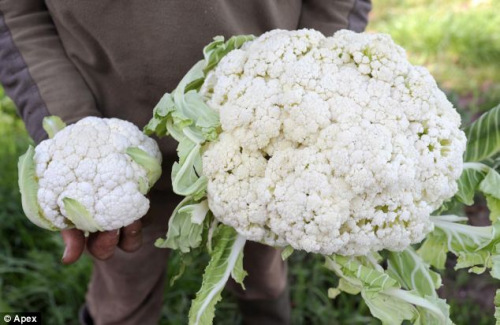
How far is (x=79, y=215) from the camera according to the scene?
1.09 metres

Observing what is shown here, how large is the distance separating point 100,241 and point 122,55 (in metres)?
0.48

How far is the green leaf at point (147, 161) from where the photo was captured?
112cm

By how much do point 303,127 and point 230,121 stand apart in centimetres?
16

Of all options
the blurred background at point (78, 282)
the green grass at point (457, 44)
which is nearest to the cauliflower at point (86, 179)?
the blurred background at point (78, 282)

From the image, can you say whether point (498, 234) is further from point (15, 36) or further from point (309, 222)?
point (15, 36)

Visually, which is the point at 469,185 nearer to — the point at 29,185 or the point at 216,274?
the point at 216,274

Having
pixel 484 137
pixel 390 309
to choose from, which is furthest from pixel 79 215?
pixel 484 137

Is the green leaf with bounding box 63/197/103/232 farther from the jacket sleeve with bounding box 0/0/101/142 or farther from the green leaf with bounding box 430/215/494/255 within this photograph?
the green leaf with bounding box 430/215/494/255

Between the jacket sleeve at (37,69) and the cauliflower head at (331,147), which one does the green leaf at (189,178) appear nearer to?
the cauliflower head at (331,147)

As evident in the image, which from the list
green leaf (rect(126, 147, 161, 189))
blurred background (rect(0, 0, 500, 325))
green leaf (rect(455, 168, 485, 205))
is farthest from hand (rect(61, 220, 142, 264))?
Answer: green leaf (rect(455, 168, 485, 205))

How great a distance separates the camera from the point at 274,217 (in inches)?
42.3

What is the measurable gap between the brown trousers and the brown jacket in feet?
0.82

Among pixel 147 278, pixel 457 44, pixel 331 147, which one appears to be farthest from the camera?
pixel 457 44

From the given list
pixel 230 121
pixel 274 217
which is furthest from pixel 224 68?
pixel 274 217
